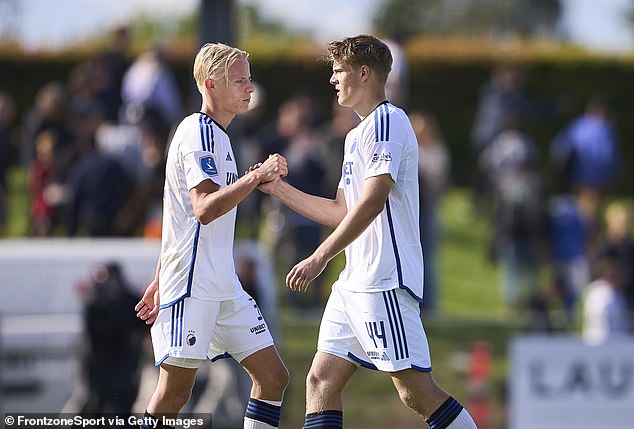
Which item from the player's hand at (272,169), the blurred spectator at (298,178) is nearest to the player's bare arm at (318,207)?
the player's hand at (272,169)

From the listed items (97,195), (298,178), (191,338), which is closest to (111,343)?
(97,195)

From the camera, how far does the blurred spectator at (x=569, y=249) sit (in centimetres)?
1786

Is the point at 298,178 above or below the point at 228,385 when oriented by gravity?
above

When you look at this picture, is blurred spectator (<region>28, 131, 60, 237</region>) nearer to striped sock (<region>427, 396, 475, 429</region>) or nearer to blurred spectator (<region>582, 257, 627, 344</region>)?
blurred spectator (<region>582, 257, 627, 344</region>)

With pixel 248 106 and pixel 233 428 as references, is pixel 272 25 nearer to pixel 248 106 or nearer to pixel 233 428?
pixel 233 428

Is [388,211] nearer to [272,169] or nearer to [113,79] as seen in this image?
[272,169]

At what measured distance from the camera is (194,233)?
6.58 metres

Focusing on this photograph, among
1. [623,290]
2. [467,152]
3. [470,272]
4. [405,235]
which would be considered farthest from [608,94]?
[405,235]

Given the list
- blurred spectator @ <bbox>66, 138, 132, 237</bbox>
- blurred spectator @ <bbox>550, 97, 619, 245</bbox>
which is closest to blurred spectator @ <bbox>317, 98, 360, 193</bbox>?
blurred spectator @ <bbox>66, 138, 132, 237</bbox>

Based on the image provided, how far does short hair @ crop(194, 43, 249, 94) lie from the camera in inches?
260

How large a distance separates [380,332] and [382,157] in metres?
0.84

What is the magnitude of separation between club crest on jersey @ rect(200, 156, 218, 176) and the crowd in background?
6.72 metres

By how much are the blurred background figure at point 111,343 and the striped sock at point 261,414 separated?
17.5ft

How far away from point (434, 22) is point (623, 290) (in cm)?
1725
